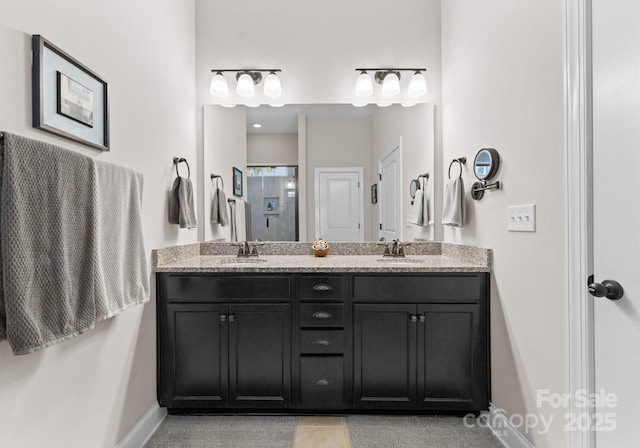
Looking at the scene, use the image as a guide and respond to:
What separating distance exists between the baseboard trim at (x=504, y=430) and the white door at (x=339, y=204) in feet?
4.51

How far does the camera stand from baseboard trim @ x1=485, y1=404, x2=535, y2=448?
1606 mm

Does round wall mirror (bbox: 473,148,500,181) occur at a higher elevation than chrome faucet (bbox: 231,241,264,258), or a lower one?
higher

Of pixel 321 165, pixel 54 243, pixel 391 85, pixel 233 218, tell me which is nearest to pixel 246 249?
pixel 233 218

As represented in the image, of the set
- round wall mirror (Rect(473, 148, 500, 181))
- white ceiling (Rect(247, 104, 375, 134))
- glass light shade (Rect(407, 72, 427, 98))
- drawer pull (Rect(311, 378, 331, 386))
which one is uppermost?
glass light shade (Rect(407, 72, 427, 98))

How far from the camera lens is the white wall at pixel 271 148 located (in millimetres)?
2643

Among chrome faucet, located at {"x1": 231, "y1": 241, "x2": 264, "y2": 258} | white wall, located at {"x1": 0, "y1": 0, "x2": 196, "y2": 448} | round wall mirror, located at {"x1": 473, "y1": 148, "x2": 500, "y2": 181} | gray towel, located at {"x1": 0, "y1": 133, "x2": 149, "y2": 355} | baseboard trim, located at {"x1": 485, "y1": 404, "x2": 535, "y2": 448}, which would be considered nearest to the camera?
gray towel, located at {"x1": 0, "y1": 133, "x2": 149, "y2": 355}

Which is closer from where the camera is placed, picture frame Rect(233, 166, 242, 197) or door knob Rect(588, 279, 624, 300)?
door knob Rect(588, 279, 624, 300)

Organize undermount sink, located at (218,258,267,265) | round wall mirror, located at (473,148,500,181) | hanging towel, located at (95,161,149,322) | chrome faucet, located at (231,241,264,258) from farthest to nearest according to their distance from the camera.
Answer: chrome faucet, located at (231,241,264,258), undermount sink, located at (218,258,267,265), round wall mirror, located at (473,148,500,181), hanging towel, located at (95,161,149,322)

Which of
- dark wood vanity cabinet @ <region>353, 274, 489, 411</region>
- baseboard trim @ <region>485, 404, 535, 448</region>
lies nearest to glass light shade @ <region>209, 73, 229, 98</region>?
dark wood vanity cabinet @ <region>353, 274, 489, 411</region>

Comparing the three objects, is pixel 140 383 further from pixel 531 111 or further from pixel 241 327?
pixel 531 111

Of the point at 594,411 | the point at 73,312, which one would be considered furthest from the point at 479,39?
the point at 73,312

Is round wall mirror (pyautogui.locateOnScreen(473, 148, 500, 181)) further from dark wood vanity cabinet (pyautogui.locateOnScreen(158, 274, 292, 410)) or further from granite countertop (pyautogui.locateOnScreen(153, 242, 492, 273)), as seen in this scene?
dark wood vanity cabinet (pyautogui.locateOnScreen(158, 274, 292, 410))

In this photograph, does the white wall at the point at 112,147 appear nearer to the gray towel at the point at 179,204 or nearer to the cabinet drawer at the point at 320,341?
the gray towel at the point at 179,204

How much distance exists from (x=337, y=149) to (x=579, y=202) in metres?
1.74
